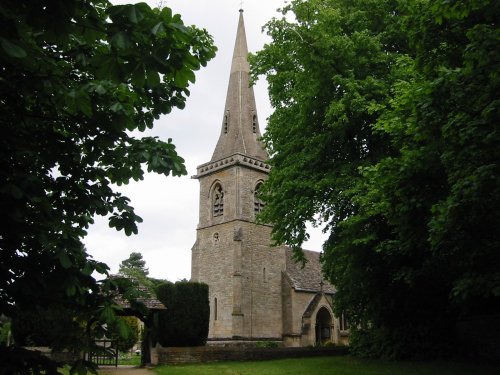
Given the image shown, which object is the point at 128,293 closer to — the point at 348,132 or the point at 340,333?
the point at 348,132

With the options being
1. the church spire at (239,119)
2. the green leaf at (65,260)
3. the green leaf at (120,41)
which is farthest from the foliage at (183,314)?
the green leaf at (120,41)

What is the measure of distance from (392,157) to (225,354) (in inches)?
455

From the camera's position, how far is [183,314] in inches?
869

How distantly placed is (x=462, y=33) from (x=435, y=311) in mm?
10814

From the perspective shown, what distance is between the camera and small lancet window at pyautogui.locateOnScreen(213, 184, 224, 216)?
36944mm

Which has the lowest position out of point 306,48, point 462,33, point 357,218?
point 357,218

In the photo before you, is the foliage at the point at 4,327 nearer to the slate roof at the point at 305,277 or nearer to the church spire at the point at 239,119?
the slate roof at the point at 305,277

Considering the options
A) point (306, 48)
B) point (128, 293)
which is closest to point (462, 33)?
point (306, 48)

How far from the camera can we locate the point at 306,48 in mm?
15758

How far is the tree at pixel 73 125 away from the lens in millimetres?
2797

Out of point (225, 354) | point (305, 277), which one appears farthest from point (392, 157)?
point (305, 277)

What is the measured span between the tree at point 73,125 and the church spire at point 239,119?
105 feet

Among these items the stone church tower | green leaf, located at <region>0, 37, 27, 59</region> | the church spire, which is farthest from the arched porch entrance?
green leaf, located at <region>0, 37, 27, 59</region>

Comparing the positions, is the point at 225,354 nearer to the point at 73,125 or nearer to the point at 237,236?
the point at 237,236
